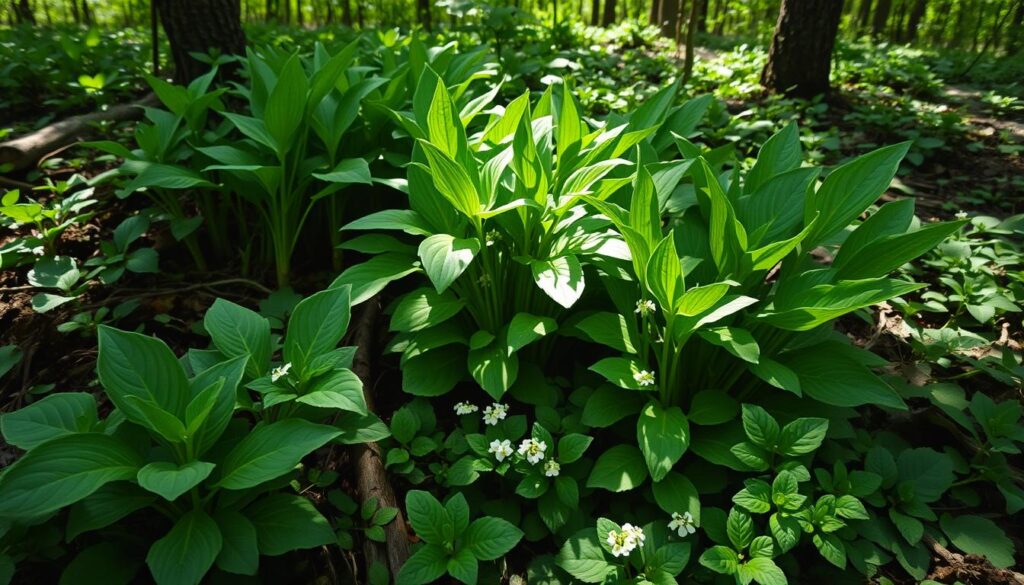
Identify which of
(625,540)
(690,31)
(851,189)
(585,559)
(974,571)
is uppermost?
(690,31)

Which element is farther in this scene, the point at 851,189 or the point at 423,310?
the point at 423,310

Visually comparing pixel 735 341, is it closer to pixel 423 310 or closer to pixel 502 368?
pixel 502 368

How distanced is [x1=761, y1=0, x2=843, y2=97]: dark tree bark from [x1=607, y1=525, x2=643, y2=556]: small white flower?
4.80 metres

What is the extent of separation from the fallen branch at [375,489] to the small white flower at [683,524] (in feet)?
2.65

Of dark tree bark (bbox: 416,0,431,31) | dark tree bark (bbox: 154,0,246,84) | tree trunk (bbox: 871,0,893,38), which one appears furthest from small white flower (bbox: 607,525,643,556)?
tree trunk (bbox: 871,0,893,38)

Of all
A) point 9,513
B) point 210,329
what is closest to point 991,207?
point 210,329

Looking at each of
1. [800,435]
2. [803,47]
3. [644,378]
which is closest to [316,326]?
[644,378]

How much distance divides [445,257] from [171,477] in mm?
995

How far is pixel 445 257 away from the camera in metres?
1.89

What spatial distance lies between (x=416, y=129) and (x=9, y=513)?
5.73 ft

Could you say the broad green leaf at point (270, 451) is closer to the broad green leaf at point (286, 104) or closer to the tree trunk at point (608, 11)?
the broad green leaf at point (286, 104)

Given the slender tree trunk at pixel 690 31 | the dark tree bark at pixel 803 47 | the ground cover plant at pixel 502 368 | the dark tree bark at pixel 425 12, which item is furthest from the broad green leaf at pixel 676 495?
the dark tree bark at pixel 425 12

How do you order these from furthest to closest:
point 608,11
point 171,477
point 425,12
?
point 608,11, point 425,12, point 171,477

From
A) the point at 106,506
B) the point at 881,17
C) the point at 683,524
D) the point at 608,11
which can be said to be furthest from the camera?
the point at 881,17
